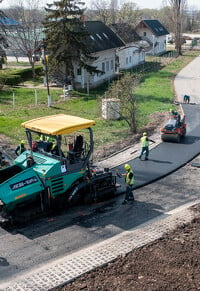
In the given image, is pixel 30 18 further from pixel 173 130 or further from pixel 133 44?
pixel 173 130

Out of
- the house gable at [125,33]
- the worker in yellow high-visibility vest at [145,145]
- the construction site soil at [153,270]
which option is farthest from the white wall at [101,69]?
the construction site soil at [153,270]

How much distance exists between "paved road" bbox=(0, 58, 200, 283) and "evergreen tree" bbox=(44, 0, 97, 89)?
17330 millimetres

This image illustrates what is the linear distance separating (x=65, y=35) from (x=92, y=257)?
2362cm

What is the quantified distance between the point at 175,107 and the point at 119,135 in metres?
8.33

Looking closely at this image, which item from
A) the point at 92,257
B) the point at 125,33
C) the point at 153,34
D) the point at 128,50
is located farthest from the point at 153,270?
the point at 153,34

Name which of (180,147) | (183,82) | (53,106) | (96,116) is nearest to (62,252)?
(180,147)

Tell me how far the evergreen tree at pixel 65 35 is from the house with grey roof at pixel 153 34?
101ft

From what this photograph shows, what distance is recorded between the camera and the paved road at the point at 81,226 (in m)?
9.48

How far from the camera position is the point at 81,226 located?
11.0 meters

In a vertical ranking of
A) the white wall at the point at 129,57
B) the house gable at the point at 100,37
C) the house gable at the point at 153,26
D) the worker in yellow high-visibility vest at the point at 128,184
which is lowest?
the worker in yellow high-visibility vest at the point at 128,184

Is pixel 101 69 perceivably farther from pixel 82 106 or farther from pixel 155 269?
pixel 155 269

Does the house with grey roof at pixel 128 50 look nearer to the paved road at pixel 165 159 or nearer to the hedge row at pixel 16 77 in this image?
the hedge row at pixel 16 77

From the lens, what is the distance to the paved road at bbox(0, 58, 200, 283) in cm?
948

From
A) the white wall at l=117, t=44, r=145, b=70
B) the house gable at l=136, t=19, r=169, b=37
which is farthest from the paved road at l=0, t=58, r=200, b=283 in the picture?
the house gable at l=136, t=19, r=169, b=37
